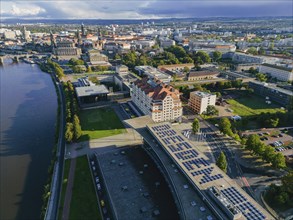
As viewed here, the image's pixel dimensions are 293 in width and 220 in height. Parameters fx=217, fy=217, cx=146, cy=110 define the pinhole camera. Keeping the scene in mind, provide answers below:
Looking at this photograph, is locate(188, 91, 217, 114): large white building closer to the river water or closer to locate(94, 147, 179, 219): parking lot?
locate(94, 147, 179, 219): parking lot

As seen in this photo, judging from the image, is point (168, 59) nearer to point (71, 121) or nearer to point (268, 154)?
point (71, 121)

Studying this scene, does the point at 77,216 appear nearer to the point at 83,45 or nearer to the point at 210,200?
the point at 210,200

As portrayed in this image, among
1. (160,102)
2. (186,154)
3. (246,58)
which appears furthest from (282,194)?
(246,58)

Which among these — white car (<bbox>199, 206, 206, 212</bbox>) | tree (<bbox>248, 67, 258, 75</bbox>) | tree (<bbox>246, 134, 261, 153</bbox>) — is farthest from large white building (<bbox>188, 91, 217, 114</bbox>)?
tree (<bbox>248, 67, 258, 75</bbox>)

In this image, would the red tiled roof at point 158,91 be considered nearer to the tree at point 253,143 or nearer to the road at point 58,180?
the tree at point 253,143

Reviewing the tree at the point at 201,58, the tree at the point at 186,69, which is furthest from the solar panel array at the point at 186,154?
the tree at the point at 201,58
